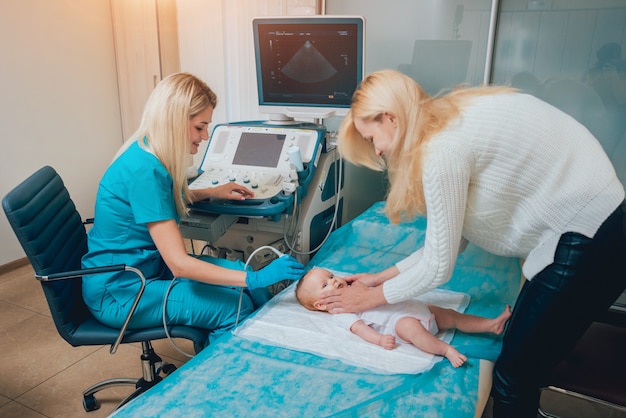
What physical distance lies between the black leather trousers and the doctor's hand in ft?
1.20

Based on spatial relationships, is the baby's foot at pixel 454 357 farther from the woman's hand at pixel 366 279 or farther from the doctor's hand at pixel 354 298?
the woman's hand at pixel 366 279

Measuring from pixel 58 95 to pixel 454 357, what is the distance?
2876 mm

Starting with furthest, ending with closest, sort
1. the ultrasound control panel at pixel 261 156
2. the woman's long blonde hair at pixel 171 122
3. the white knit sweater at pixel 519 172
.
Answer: the ultrasound control panel at pixel 261 156, the woman's long blonde hair at pixel 171 122, the white knit sweater at pixel 519 172

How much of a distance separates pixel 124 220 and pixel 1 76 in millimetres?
1842

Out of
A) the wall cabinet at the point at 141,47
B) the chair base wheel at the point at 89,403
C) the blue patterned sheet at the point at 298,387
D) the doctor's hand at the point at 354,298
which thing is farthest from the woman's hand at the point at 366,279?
the wall cabinet at the point at 141,47

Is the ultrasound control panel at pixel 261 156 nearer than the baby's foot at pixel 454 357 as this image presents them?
No

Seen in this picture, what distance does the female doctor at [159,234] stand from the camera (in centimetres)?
146

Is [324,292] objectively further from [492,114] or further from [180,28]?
[180,28]

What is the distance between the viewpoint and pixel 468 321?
1507 millimetres

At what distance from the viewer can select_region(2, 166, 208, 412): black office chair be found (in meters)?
1.39

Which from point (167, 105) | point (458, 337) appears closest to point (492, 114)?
point (458, 337)

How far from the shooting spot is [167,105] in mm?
1504

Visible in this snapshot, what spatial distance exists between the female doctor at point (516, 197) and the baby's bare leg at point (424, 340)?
12 cm

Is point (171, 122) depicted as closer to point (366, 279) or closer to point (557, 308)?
point (366, 279)
